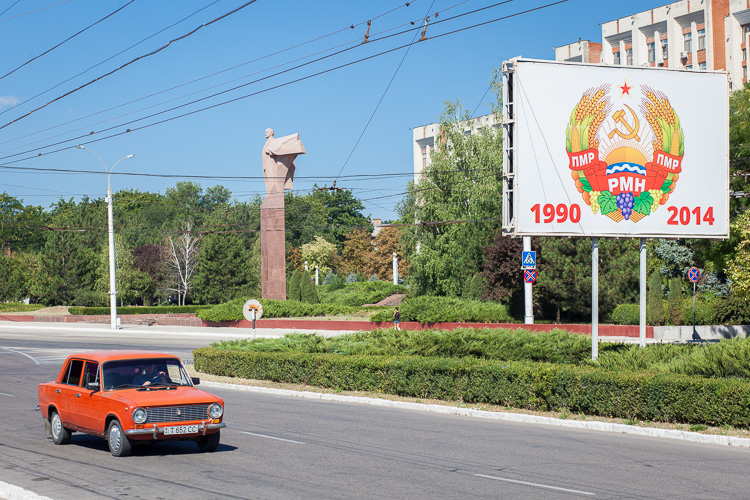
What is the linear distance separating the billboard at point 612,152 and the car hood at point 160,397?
909cm

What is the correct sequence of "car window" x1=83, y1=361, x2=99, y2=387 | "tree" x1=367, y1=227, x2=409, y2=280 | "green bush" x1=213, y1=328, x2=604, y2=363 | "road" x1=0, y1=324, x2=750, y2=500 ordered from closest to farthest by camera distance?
"road" x1=0, y1=324, x2=750, y2=500, "car window" x1=83, y1=361, x2=99, y2=387, "green bush" x1=213, y1=328, x2=604, y2=363, "tree" x1=367, y1=227, x2=409, y2=280

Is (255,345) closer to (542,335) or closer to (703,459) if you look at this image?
(542,335)

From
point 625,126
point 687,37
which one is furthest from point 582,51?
point 625,126

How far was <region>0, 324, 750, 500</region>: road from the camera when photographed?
9008mm

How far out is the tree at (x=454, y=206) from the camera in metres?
51.5

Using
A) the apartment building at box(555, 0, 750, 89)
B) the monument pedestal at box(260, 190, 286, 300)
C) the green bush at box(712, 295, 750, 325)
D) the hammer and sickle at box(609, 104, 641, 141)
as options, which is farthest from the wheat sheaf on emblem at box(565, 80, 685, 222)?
the apartment building at box(555, 0, 750, 89)

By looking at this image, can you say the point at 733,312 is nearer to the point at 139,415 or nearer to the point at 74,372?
the point at 74,372

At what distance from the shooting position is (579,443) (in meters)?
12.5

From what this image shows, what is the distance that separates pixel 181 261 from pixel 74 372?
77700 millimetres

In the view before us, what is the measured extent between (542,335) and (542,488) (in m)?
10.5

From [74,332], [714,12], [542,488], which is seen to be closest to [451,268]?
[74,332]

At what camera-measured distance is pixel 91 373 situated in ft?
39.7

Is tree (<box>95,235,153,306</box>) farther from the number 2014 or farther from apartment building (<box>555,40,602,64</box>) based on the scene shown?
the number 2014

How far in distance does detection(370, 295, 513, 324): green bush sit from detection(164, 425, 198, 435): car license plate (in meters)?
31.7
